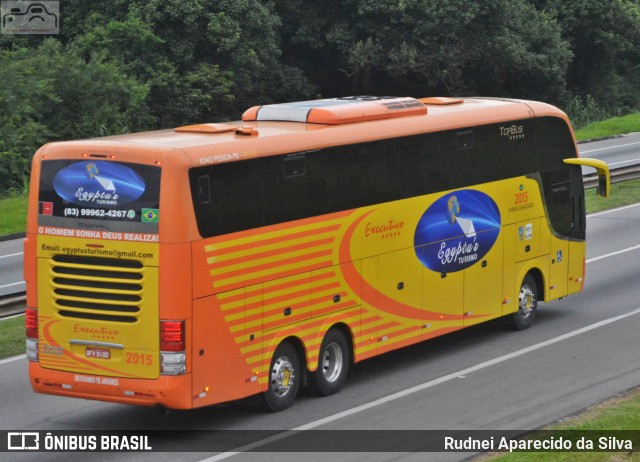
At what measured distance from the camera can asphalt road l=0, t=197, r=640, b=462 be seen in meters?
14.0

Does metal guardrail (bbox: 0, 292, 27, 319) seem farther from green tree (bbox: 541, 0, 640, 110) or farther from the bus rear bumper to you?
green tree (bbox: 541, 0, 640, 110)

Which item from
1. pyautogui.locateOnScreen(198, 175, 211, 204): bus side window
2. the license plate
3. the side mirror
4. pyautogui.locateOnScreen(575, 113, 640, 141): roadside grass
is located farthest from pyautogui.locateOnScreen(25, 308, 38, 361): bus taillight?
pyautogui.locateOnScreen(575, 113, 640, 141): roadside grass

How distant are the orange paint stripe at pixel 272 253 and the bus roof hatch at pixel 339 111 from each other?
1630 mm

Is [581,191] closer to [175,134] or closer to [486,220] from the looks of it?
[486,220]

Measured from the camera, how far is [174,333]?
13125mm

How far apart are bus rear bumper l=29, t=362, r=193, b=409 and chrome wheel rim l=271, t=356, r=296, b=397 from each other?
161 centimetres

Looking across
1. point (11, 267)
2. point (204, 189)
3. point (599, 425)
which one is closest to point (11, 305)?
point (204, 189)

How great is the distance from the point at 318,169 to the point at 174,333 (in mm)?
3129

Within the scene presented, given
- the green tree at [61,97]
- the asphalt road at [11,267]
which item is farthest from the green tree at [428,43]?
the asphalt road at [11,267]

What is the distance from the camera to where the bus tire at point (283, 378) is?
14.6 metres

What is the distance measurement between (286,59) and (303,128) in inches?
1634

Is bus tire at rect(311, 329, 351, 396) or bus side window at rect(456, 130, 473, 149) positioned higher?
bus side window at rect(456, 130, 473, 149)

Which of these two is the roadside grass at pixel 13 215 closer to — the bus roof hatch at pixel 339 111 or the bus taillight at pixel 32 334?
the bus roof hatch at pixel 339 111

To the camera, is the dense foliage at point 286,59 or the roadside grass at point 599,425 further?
the dense foliage at point 286,59
